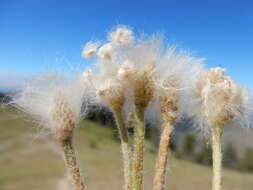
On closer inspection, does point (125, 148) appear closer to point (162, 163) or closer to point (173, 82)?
point (162, 163)

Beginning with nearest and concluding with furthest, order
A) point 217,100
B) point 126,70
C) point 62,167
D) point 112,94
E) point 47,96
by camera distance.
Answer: point 126,70 < point 112,94 < point 217,100 < point 47,96 < point 62,167

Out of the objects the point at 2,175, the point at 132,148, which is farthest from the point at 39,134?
the point at 2,175

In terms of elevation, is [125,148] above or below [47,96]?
below

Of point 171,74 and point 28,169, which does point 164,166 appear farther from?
point 28,169

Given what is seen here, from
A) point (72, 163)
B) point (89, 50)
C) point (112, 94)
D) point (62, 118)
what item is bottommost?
point (72, 163)

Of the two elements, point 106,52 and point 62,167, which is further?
point 62,167

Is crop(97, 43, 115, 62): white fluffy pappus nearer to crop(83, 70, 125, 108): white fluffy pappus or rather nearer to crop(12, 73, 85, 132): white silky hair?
crop(83, 70, 125, 108): white fluffy pappus

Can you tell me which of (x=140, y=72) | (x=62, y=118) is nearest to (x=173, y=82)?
(x=140, y=72)
